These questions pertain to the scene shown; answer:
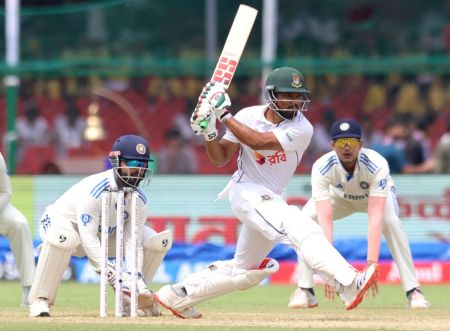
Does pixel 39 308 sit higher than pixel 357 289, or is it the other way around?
pixel 357 289

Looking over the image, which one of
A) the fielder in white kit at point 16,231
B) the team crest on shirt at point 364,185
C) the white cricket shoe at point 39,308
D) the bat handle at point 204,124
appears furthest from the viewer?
the fielder in white kit at point 16,231

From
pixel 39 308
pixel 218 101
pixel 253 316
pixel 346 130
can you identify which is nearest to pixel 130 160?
pixel 218 101

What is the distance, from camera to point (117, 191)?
27.1ft

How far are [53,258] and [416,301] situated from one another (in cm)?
315

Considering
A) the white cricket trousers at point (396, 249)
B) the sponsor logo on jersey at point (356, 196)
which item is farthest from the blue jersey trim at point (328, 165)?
the white cricket trousers at point (396, 249)

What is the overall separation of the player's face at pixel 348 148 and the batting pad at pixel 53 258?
7.89ft

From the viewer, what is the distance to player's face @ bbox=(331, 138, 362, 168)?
32.0ft

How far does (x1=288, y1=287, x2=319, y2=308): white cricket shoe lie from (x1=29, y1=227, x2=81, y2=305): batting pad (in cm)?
238

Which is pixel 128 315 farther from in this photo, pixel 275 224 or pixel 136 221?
pixel 275 224

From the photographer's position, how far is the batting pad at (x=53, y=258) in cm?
838

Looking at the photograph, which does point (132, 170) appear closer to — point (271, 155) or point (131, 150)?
point (131, 150)

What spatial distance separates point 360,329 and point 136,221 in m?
1.68

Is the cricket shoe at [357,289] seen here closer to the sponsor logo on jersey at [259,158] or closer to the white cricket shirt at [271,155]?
the white cricket shirt at [271,155]

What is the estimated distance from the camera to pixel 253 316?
8836 mm
